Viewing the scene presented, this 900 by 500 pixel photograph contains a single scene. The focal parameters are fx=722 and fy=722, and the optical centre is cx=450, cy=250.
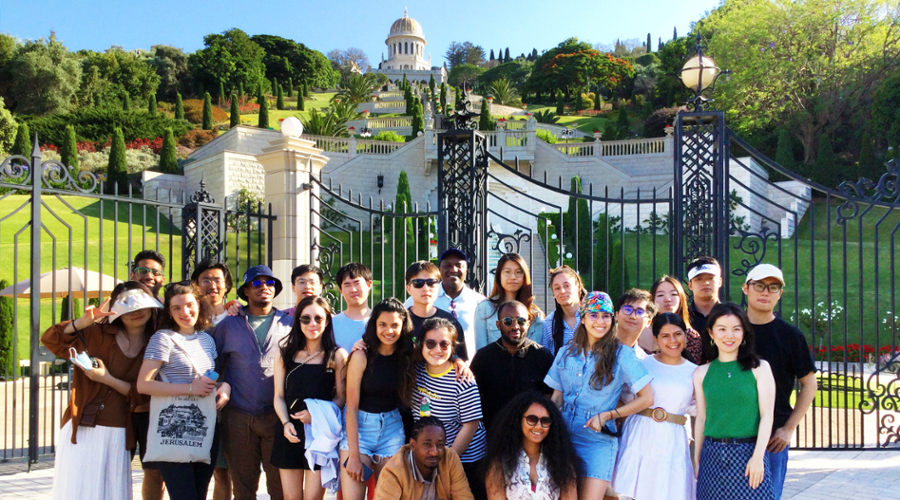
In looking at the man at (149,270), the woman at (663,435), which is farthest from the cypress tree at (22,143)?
the woman at (663,435)

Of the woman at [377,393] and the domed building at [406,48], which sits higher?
the domed building at [406,48]

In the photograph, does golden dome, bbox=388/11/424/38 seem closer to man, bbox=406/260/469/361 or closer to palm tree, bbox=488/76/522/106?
palm tree, bbox=488/76/522/106

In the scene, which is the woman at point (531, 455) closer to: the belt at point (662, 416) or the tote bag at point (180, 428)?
the belt at point (662, 416)

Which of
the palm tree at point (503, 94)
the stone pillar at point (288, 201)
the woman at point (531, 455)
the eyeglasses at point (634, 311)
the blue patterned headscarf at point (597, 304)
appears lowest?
the woman at point (531, 455)

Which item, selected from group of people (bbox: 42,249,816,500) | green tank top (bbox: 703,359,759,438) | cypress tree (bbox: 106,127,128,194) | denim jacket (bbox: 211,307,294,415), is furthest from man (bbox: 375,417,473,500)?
cypress tree (bbox: 106,127,128,194)

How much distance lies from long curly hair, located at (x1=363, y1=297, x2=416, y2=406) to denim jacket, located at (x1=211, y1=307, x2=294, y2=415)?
0.62m

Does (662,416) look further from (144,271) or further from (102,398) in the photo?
(144,271)

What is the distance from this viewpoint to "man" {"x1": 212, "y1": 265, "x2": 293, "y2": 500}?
402 cm

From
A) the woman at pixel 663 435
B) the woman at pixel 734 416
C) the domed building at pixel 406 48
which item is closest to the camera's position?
the woman at pixel 734 416

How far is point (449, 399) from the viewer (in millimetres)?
3574

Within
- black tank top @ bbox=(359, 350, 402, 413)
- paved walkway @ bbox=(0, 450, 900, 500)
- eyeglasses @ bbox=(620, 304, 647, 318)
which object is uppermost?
eyeglasses @ bbox=(620, 304, 647, 318)

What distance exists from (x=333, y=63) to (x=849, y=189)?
76551mm

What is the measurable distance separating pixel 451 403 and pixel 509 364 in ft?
1.26

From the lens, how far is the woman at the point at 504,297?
425 cm
